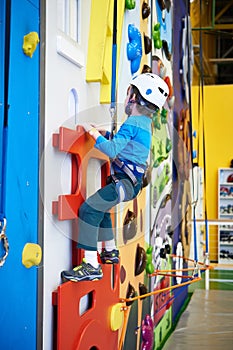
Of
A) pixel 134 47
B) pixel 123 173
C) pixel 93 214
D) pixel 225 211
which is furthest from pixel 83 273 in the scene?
pixel 225 211

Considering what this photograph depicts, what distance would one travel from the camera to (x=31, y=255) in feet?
4.53

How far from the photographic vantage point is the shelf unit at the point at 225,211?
7.44 metres

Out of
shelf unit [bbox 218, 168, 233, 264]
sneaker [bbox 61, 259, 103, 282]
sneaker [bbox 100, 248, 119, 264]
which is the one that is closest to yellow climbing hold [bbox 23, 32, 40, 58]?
sneaker [bbox 61, 259, 103, 282]

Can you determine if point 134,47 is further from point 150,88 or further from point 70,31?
point 150,88

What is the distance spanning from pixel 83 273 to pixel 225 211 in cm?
621

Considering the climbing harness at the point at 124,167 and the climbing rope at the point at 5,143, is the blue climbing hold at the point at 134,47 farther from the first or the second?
the climbing rope at the point at 5,143

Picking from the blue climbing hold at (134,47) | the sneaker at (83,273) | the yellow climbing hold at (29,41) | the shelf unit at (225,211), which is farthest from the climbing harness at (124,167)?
the shelf unit at (225,211)

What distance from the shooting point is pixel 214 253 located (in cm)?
745

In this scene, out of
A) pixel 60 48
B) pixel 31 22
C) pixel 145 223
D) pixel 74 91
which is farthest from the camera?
pixel 145 223

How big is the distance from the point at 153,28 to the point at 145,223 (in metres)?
0.98

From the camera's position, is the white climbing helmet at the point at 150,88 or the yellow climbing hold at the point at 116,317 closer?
the white climbing helmet at the point at 150,88

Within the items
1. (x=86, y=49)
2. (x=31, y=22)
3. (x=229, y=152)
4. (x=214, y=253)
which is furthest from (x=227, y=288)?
(x=31, y=22)

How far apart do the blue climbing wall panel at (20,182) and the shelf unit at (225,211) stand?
6.15m

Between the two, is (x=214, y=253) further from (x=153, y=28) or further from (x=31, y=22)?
(x=31, y=22)
